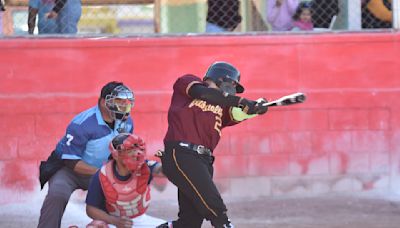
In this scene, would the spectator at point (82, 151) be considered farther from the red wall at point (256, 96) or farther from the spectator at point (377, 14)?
the spectator at point (377, 14)

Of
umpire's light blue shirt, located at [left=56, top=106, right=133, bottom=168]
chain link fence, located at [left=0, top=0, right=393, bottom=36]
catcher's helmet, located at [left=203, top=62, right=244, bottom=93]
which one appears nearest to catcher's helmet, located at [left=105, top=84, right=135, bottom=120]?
umpire's light blue shirt, located at [left=56, top=106, right=133, bottom=168]

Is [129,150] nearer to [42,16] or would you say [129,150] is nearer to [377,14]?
[42,16]

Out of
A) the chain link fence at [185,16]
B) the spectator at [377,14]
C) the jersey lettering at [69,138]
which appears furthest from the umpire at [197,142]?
the spectator at [377,14]

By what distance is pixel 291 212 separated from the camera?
9.48 m

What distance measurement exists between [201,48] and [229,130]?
2.87 feet

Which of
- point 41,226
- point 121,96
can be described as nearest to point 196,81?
point 121,96

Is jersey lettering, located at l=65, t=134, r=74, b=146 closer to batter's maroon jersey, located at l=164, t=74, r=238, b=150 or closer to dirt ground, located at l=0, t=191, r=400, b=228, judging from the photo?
batter's maroon jersey, located at l=164, t=74, r=238, b=150

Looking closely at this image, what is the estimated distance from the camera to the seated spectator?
10.1m

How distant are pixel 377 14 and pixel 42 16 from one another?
3494mm

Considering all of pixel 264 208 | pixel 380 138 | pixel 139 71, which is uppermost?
pixel 139 71

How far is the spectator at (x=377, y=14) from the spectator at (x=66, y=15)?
3.00 metres

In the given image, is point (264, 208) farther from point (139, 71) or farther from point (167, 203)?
point (139, 71)

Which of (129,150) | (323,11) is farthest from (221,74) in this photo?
(323,11)

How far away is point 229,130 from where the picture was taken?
9.81 m
